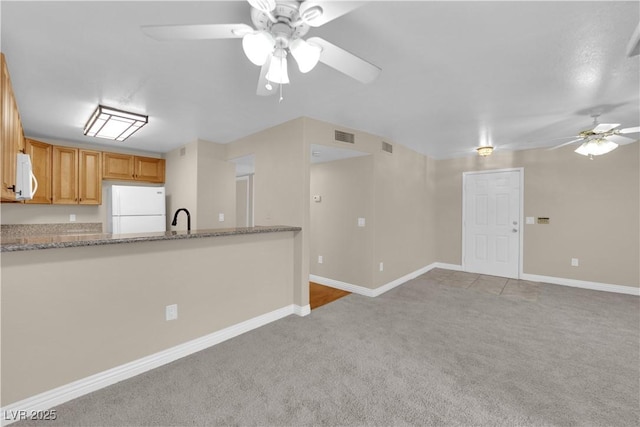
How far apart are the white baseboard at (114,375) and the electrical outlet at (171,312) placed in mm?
254

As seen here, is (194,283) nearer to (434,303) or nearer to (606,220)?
(434,303)

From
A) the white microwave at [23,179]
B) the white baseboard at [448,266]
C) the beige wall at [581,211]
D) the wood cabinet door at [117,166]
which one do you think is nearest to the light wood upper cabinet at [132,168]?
the wood cabinet door at [117,166]

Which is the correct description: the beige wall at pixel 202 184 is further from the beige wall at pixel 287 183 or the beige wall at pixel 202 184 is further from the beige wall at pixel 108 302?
the beige wall at pixel 108 302

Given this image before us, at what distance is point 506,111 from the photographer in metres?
3.02

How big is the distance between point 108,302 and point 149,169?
11.3 feet

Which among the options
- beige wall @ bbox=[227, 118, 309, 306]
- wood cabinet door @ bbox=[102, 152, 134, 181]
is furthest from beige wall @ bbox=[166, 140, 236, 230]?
beige wall @ bbox=[227, 118, 309, 306]

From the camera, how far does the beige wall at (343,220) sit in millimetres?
4094

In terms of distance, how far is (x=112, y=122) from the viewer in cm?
315

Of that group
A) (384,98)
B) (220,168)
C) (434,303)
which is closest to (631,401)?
(434,303)

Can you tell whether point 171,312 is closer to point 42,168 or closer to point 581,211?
point 42,168

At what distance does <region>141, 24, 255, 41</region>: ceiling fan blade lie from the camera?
45.8 inches

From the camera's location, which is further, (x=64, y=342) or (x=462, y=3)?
(x=64, y=342)

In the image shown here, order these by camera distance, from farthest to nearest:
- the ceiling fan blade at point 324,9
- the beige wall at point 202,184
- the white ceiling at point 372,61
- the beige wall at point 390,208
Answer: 1. the beige wall at point 202,184
2. the beige wall at point 390,208
3. the white ceiling at point 372,61
4. the ceiling fan blade at point 324,9

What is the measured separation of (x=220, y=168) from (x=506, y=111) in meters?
3.90
